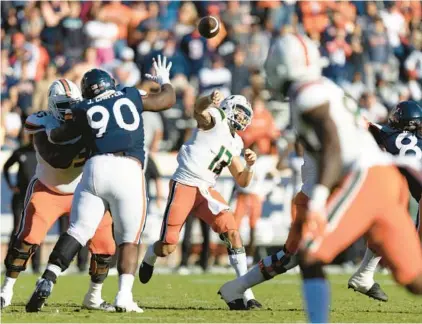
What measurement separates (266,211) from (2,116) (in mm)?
3880

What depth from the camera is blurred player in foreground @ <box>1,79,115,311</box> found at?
28.7ft

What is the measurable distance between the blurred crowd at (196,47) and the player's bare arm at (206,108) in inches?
248

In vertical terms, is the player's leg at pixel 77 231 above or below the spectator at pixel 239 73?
above

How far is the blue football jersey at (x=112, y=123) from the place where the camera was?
8.20 m

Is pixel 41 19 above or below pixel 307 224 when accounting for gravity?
below

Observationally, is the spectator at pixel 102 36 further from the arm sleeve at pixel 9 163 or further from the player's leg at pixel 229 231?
the player's leg at pixel 229 231

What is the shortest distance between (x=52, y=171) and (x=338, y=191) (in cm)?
337

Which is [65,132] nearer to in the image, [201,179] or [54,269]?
[54,269]

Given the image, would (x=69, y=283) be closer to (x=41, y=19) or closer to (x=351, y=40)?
(x=41, y=19)

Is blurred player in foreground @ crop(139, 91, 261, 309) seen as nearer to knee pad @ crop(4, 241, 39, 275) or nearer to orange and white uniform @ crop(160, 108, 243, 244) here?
orange and white uniform @ crop(160, 108, 243, 244)

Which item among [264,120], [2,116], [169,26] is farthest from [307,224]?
[169,26]

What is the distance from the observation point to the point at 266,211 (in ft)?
51.2

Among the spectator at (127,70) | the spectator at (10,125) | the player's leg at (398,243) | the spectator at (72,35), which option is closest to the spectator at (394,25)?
the spectator at (127,70)

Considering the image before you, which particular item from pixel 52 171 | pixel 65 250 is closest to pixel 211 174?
pixel 52 171
